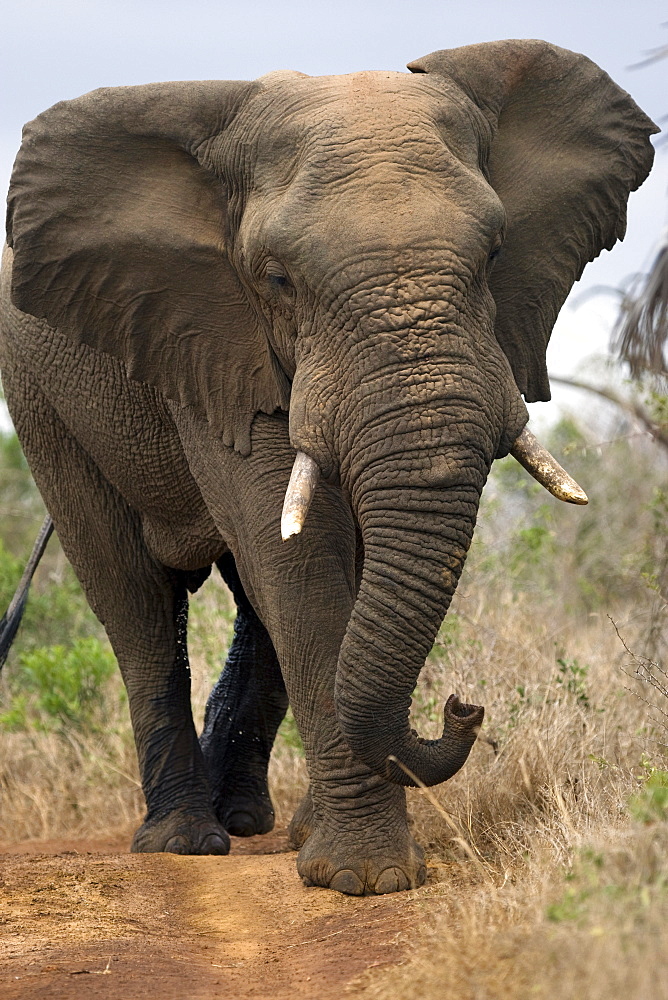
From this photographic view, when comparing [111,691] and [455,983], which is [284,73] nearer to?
[455,983]

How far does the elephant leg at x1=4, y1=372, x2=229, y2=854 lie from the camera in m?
7.36

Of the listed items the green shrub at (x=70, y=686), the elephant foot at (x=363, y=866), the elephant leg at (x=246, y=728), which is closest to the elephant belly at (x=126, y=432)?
the elephant leg at (x=246, y=728)

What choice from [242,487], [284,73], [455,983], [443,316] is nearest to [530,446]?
[443,316]

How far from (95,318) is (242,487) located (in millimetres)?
973

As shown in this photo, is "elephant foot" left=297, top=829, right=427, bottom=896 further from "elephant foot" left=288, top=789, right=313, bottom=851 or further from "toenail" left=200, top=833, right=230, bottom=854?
"toenail" left=200, top=833, right=230, bottom=854

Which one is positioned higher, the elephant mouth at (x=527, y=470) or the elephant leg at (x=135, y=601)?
the elephant mouth at (x=527, y=470)

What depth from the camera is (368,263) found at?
4867 mm

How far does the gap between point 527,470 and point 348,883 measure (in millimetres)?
1624

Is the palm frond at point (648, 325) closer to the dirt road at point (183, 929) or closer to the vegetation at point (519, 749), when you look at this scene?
the vegetation at point (519, 749)

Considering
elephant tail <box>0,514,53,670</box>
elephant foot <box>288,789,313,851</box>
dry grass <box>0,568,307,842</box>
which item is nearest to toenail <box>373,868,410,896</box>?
elephant foot <box>288,789,313,851</box>

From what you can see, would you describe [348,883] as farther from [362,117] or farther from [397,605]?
[362,117]

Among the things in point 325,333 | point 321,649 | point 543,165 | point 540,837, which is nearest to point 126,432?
point 321,649

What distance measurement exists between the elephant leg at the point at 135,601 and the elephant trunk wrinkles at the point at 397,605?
8.10 ft

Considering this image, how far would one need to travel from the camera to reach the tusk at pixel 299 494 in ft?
15.9
